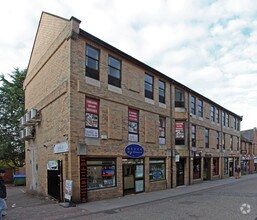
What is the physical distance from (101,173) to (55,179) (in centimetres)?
229

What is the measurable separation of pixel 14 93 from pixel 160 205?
25.3 metres

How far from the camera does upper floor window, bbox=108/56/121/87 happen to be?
49.8 feet

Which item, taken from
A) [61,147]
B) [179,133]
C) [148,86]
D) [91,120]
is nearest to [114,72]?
[91,120]

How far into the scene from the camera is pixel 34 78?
19.3m

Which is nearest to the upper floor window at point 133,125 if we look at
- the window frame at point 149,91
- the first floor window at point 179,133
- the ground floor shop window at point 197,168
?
the window frame at point 149,91

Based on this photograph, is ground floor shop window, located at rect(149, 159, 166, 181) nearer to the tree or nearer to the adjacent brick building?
the adjacent brick building

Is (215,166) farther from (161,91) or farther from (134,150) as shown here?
(134,150)

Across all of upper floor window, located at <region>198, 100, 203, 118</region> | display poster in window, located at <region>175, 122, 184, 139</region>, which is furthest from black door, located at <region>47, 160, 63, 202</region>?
upper floor window, located at <region>198, 100, 203, 118</region>

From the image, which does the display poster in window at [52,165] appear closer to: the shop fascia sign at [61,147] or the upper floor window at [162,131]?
the shop fascia sign at [61,147]

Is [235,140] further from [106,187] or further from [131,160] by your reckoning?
[106,187]

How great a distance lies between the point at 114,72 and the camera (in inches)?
610

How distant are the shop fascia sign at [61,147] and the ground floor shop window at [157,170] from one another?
22.0 ft

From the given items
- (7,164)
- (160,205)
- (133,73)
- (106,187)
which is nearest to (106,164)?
(106,187)

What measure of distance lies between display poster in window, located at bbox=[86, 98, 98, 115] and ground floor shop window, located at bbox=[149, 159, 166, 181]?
6.16 meters
